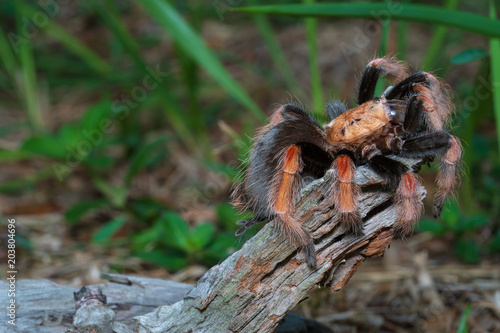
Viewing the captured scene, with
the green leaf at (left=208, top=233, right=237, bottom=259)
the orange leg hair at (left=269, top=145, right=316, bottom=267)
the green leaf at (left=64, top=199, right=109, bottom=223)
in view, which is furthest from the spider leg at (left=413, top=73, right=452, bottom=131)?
the green leaf at (left=64, top=199, right=109, bottom=223)

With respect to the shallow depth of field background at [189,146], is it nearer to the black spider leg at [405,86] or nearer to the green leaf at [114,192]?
the green leaf at [114,192]

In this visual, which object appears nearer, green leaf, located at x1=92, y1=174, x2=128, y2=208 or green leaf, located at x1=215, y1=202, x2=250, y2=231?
green leaf, located at x1=215, y1=202, x2=250, y2=231

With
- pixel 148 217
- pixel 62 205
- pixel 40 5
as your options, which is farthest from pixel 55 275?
pixel 40 5

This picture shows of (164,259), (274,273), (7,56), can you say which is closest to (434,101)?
(274,273)

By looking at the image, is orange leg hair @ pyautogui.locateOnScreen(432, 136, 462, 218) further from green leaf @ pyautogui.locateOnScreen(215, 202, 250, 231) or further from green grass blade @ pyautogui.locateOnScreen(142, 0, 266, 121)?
green grass blade @ pyautogui.locateOnScreen(142, 0, 266, 121)

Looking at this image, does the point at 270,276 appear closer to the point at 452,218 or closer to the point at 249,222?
the point at 249,222

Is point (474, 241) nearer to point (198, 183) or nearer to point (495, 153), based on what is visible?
point (495, 153)

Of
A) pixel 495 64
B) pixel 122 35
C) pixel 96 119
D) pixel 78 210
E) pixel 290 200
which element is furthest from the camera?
pixel 122 35
